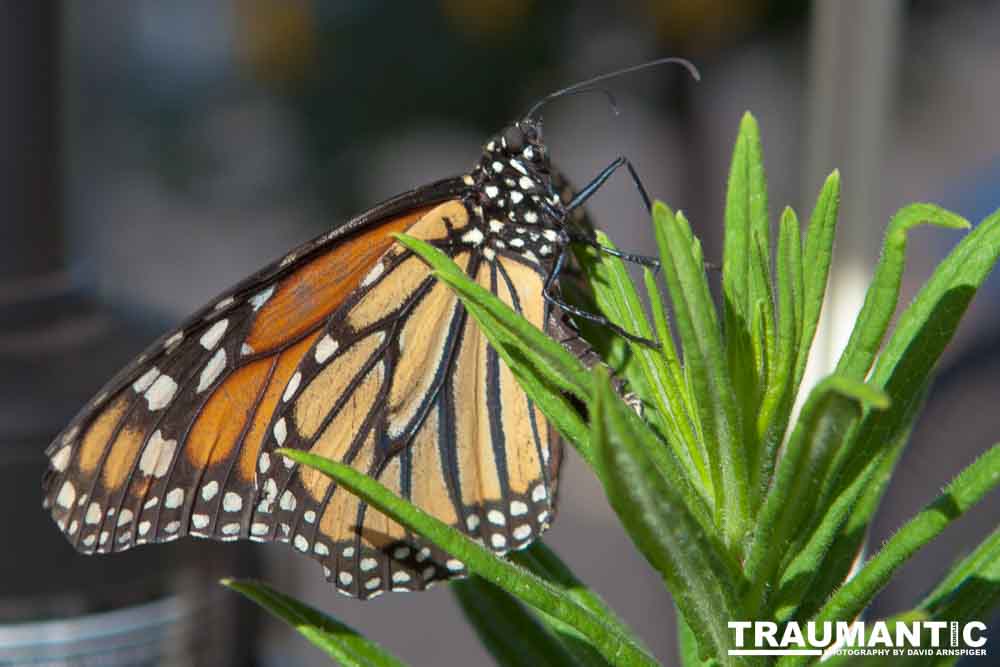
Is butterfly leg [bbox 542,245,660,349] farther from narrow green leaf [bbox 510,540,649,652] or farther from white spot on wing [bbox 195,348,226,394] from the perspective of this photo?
white spot on wing [bbox 195,348,226,394]

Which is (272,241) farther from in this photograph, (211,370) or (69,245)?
(211,370)

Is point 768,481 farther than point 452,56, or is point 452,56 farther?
point 452,56

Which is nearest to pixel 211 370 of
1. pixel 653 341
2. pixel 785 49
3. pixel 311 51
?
pixel 653 341

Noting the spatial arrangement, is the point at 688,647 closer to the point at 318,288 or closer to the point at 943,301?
the point at 943,301

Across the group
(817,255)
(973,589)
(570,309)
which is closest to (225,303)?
(570,309)

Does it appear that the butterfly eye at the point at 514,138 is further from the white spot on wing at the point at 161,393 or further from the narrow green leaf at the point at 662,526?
the narrow green leaf at the point at 662,526

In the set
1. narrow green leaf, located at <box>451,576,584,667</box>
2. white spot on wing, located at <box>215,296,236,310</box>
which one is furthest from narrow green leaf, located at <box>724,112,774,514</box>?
white spot on wing, located at <box>215,296,236,310</box>

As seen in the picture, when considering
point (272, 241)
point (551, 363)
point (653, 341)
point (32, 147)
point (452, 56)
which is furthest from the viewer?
point (272, 241)
